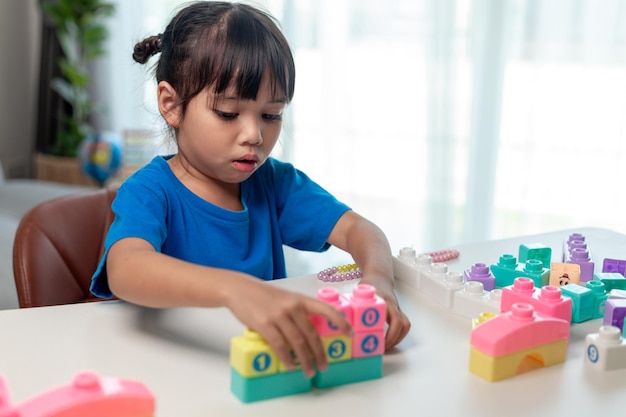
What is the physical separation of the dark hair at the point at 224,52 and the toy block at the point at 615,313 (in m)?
0.51

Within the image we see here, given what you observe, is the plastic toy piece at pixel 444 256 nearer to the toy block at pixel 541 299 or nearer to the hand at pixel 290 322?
the toy block at pixel 541 299

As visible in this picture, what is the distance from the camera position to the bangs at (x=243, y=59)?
3.45 feet

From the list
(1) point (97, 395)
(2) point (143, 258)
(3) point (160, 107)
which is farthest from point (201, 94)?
(1) point (97, 395)

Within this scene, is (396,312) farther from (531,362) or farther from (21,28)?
(21,28)

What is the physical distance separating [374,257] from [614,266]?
342 mm

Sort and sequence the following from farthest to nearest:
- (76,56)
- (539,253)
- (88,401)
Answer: (76,56), (539,253), (88,401)

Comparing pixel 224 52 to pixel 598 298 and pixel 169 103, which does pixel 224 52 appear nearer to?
pixel 169 103

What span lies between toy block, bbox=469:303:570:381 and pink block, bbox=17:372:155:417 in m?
0.34

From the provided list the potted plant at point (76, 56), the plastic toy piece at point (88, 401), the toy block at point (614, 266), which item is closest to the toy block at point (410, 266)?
the toy block at point (614, 266)

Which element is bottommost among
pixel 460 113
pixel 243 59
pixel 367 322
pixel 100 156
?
pixel 100 156

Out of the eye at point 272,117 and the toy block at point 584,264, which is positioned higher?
the eye at point 272,117

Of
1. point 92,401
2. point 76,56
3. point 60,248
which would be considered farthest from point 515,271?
point 76,56

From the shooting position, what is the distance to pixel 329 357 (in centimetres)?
74

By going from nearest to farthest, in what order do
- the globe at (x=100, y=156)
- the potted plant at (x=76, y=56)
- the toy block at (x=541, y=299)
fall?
1. the toy block at (x=541, y=299)
2. the globe at (x=100, y=156)
3. the potted plant at (x=76, y=56)
